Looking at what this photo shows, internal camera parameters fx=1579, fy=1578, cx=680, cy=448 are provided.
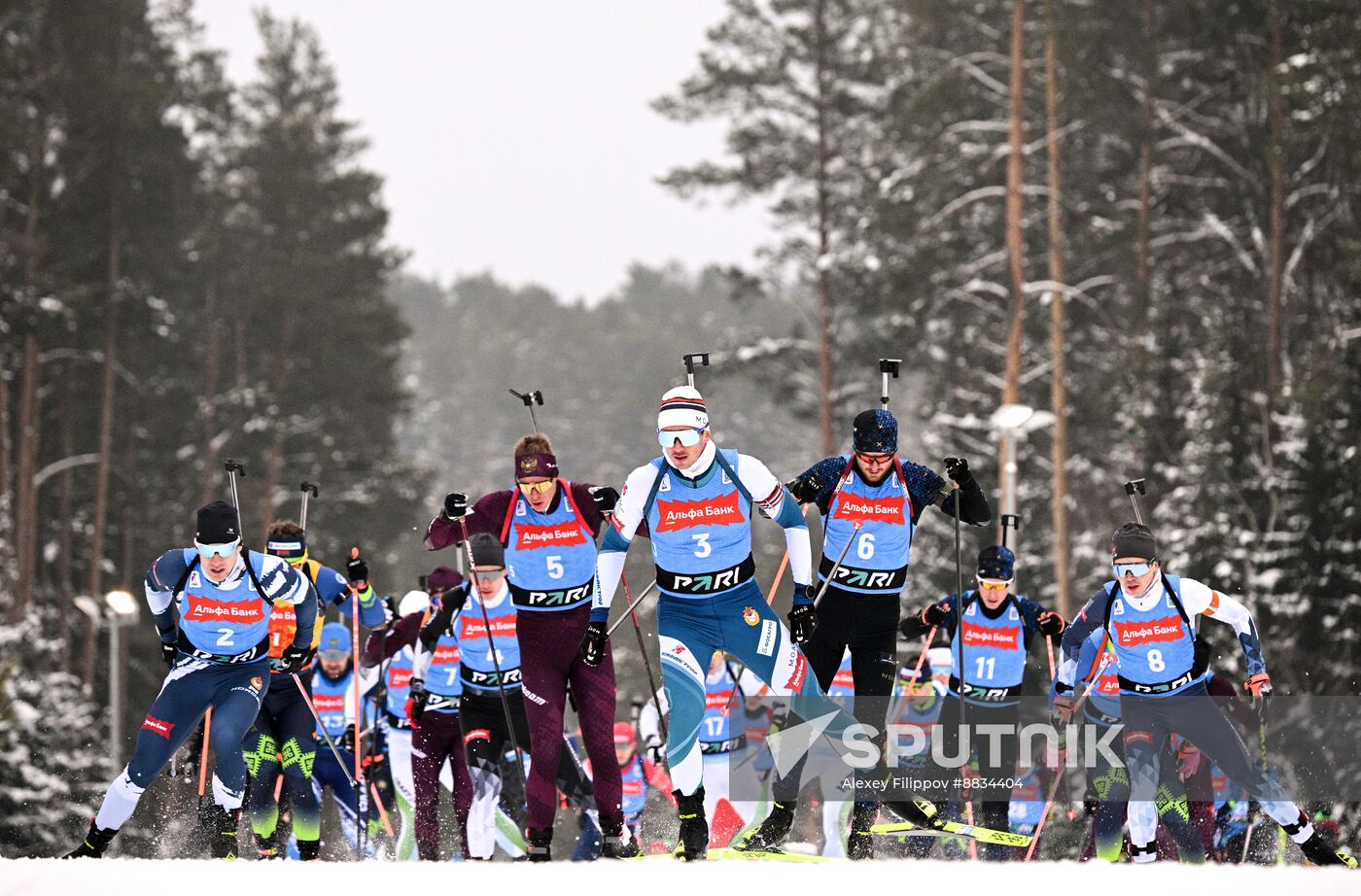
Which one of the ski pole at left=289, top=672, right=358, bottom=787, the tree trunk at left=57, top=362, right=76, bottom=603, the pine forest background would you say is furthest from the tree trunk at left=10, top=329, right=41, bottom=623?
the ski pole at left=289, top=672, right=358, bottom=787

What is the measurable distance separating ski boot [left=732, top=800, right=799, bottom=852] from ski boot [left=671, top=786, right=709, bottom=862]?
1.33 feet

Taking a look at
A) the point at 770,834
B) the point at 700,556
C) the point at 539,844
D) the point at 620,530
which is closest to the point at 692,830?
the point at 770,834

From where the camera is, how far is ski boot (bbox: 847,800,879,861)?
811 centimetres

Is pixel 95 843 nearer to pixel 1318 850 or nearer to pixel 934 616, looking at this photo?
pixel 934 616

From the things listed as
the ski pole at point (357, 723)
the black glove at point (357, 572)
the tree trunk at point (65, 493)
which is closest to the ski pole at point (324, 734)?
the ski pole at point (357, 723)

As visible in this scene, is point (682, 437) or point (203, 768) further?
point (203, 768)

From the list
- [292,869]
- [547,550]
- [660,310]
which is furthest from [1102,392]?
[660,310]

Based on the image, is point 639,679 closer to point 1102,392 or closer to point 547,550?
point 1102,392

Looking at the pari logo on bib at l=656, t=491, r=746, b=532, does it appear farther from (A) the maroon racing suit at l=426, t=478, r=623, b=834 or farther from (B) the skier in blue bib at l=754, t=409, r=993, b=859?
(B) the skier in blue bib at l=754, t=409, r=993, b=859

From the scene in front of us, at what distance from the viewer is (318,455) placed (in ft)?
123

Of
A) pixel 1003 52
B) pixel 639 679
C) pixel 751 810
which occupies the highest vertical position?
pixel 1003 52

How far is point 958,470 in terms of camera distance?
7.92 metres

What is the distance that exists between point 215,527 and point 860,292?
78.2 ft

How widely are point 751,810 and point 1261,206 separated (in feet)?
70.5
